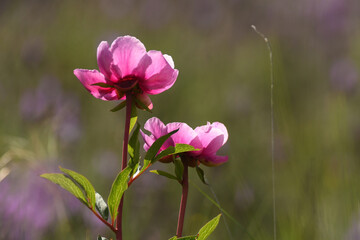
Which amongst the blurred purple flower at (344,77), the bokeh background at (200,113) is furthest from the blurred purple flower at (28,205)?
the blurred purple flower at (344,77)

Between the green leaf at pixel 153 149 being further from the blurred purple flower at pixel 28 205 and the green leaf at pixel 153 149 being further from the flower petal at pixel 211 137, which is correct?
the blurred purple flower at pixel 28 205

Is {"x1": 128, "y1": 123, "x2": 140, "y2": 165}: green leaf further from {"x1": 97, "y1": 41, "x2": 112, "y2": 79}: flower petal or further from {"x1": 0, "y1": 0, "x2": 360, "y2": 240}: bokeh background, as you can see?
{"x1": 0, "y1": 0, "x2": 360, "y2": 240}: bokeh background

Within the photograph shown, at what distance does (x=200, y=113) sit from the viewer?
7.43 ft

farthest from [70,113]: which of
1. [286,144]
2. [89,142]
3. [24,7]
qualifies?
[24,7]

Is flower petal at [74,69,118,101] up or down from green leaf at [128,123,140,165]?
up

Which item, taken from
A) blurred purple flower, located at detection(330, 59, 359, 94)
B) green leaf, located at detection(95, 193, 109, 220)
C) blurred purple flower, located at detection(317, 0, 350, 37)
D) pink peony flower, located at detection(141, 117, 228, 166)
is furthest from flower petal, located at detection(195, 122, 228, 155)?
blurred purple flower, located at detection(317, 0, 350, 37)

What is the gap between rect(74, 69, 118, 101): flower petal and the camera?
50cm

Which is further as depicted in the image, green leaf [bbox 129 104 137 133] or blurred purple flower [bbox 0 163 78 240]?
blurred purple flower [bbox 0 163 78 240]

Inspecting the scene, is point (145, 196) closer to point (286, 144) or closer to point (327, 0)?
point (286, 144)

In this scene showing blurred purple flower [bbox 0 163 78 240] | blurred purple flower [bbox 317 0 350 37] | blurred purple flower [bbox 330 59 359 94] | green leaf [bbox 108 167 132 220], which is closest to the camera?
green leaf [bbox 108 167 132 220]

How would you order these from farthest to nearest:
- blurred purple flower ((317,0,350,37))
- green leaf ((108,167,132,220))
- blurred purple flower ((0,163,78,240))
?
blurred purple flower ((317,0,350,37)) → blurred purple flower ((0,163,78,240)) → green leaf ((108,167,132,220))

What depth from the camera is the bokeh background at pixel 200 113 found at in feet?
3.51

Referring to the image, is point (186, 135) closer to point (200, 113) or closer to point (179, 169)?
point (179, 169)

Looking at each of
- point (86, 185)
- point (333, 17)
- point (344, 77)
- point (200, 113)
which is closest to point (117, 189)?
point (86, 185)
